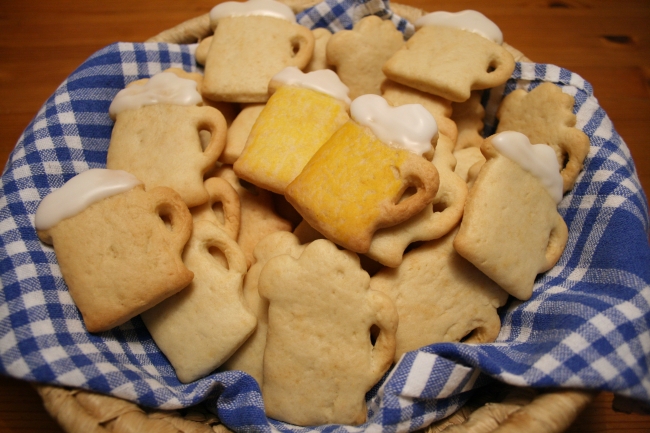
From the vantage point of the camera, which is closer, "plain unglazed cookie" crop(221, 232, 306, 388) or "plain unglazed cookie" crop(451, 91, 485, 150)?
"plain unglazed cookie" crop(221, 232, 306, 388)

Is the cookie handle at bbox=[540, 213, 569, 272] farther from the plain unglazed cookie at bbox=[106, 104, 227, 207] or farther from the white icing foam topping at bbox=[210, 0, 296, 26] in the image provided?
the white icing foam topping at bbox=[210, 0, 296, 26]

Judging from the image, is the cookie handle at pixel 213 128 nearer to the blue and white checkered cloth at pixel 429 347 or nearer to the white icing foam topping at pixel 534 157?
the blue and white checkered cloth at pixel 429 347

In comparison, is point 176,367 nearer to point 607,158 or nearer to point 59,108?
point 59,108

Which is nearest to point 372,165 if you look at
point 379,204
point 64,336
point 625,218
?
point 379,204

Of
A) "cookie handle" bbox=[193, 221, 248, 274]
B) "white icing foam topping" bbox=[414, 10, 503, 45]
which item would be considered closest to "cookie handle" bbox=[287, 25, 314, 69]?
"white icing foam topping" bbox=[414, 10, 503, 45]

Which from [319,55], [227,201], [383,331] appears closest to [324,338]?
[383,331]

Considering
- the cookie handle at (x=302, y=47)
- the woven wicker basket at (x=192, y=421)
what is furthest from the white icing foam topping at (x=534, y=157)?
the cookie handle at (x=302, y=47)
